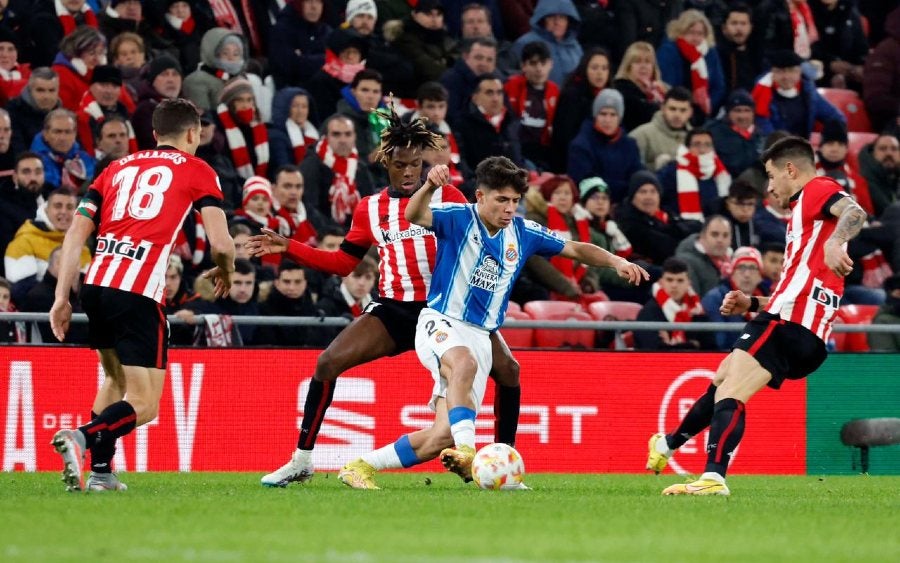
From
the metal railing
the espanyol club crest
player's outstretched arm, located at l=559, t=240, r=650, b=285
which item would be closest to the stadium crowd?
the metal railing

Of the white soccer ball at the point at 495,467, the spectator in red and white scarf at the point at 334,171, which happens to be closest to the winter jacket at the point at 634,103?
the spectator in red and white scarf at the point at 334,171

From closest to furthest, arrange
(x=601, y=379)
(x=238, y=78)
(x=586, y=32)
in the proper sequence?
(x=601, y=379) → (x=238, y=78) → (x=586, y=32)

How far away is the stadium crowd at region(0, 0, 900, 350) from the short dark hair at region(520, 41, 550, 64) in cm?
3

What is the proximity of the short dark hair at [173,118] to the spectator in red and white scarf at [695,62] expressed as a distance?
10740mm

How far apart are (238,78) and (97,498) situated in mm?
8154

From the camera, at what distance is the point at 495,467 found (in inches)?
391

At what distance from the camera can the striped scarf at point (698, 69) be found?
19859mm

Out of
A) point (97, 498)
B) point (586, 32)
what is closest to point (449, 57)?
point (586, 32)

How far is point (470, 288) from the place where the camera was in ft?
33.4

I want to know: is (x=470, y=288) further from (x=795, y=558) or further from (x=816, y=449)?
(x=816, y=449)

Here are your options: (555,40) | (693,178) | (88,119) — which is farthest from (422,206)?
(555,40)

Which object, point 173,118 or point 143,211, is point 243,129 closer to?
point 173,118

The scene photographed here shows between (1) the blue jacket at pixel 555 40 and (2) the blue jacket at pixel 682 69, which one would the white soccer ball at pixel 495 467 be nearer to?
(1) the blue jacket at pixel 555 40

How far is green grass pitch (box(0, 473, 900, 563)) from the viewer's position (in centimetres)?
700
